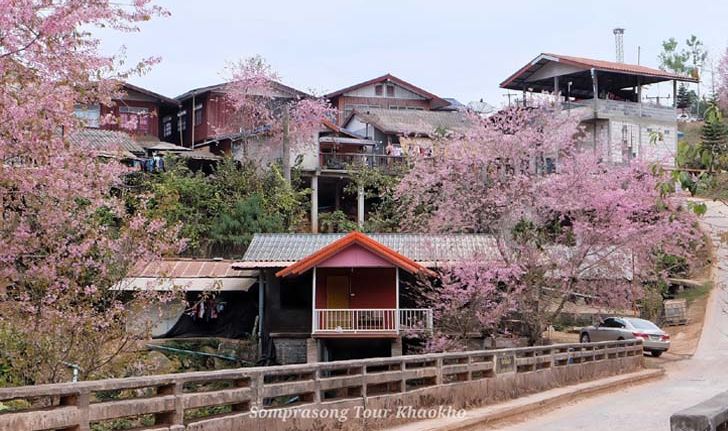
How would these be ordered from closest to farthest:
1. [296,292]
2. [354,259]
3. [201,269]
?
[354,259] → [296,292] → [201,269]

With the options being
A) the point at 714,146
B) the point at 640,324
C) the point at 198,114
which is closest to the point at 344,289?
the point at 640,324

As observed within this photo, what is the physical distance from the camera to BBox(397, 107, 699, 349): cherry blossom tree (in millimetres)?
25672

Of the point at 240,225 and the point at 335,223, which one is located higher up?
the point at 335,223

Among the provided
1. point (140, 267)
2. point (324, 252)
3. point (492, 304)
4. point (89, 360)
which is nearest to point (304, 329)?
point (324, 252)

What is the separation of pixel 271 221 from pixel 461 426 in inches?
988

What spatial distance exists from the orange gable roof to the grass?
1922 cm

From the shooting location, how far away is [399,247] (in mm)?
31375

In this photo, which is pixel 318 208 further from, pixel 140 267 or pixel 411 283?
pixel 140 267

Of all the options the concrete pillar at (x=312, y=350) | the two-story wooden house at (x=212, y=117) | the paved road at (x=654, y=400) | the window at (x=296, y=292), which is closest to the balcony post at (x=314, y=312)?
the concrete pillar at (x=312, y=350)

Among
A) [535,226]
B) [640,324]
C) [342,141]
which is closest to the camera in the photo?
[535,226]

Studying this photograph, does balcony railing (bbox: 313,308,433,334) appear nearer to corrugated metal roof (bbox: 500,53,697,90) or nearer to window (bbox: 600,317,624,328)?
window (bbox: 600,317,624,328)

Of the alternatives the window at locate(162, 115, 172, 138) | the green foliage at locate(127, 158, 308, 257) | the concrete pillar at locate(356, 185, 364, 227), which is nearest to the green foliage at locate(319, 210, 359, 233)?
the concrete pillar at locate(356, 185, 364, 227)

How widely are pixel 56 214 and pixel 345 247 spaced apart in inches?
718

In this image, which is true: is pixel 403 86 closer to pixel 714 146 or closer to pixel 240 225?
pixel 240 225
